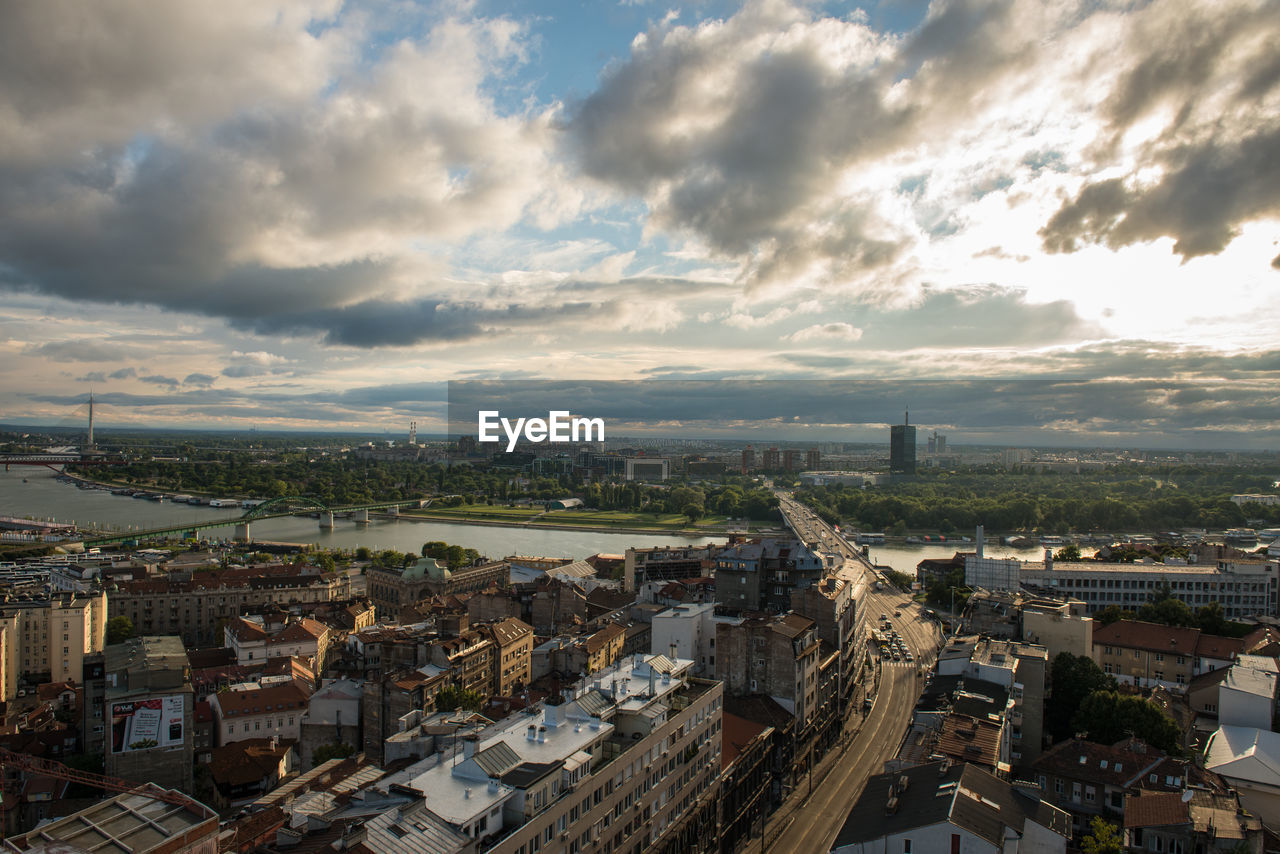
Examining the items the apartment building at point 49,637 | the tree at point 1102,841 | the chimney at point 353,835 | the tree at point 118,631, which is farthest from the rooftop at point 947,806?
the tree at point 118,631

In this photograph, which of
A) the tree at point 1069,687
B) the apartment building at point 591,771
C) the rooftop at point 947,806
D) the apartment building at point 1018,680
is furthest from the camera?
the tree at point 1069,687

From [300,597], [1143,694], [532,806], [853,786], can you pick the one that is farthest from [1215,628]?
[300,597]

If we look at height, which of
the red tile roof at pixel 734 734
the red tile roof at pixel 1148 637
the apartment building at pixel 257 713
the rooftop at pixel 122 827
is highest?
the rooftop at pixel 122 827

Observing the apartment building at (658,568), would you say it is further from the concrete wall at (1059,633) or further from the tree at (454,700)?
the tree at (454,700)

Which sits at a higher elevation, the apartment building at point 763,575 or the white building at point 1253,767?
the apartment building at point 763,575

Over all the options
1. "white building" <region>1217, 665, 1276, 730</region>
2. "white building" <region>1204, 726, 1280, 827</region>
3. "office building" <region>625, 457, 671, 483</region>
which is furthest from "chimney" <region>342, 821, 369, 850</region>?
"office building" <region>625, 457, 671, 483</region>
